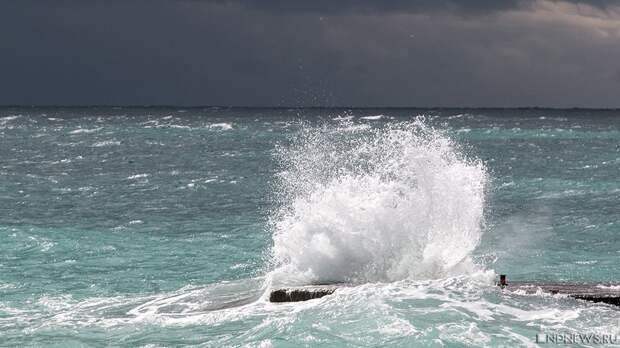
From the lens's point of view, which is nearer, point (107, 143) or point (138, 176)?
point (138, 176)

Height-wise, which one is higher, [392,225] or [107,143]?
[392,225]

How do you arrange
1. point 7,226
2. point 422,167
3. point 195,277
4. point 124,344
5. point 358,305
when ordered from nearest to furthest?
point 124,344
point 358,305
point 422,167
point 195,277
point 7,226

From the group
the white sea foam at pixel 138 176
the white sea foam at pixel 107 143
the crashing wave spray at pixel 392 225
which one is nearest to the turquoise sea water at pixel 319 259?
the crashing wave spray at pixel 392 225

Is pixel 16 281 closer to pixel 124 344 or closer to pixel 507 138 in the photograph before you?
pixel 124 344

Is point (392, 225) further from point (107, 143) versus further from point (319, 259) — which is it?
point (107, 143)

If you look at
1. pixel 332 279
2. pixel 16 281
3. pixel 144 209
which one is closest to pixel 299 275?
pixel 332 279

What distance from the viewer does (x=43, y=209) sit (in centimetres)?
2716

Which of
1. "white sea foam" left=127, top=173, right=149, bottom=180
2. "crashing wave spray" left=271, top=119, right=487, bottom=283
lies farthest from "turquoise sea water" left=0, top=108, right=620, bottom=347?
"white sea foam" left=127, top=173, right=149, bottom=180

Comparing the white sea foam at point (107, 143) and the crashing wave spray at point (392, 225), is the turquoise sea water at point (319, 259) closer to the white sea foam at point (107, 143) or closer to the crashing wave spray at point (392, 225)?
the crashing wave spray at point (392, 225)

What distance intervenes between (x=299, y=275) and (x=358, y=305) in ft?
7.86

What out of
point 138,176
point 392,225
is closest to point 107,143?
point 138,176

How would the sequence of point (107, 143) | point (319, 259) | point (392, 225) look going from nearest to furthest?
point (319, 259)
point (392, 225)
point (107, 143)

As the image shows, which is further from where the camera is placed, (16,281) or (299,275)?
(16,281)

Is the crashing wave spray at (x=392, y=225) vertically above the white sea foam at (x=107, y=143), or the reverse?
the crashing wave spray at (x=392, y=225)
